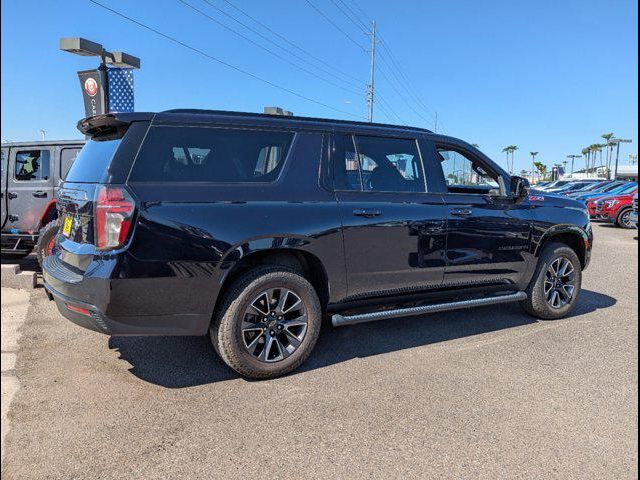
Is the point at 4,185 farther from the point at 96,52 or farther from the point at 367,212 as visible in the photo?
the point at 367,212

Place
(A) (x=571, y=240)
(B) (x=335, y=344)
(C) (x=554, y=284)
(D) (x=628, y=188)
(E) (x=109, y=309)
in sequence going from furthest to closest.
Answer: (D) (x=628, y=188), (A) (x=571, y=240), (C) (x=554, y=284), (B) (x=335, y=344), (E) (x=109, y=309)

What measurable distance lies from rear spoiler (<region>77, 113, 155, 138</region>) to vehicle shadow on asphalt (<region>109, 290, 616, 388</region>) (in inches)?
70.1

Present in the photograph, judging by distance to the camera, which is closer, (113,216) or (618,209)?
(113,216)

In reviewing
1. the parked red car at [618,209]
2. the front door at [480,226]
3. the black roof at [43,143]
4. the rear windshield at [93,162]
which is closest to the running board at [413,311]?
the front door at [480,226]

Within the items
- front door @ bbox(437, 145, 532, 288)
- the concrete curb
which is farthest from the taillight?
the concrete curb

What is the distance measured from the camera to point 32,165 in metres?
8.09

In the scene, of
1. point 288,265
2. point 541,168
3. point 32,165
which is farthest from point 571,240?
point 541,168

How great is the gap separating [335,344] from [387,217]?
1272mm

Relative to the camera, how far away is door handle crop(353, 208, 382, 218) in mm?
3893

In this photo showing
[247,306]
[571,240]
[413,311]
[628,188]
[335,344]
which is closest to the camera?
[247,306]

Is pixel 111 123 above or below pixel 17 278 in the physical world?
above

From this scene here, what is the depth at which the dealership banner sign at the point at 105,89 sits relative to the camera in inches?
351

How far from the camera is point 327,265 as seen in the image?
379cm

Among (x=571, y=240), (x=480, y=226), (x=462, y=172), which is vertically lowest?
(x=571, y=240)
